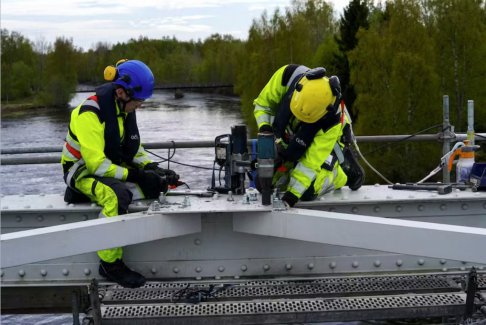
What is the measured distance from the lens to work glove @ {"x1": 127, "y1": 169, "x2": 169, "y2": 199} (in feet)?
16.5

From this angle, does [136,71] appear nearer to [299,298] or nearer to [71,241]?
[71,241]

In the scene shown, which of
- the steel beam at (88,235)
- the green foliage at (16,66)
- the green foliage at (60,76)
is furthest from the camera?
the green foliage at (16,66)

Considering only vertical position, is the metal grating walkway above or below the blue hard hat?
below

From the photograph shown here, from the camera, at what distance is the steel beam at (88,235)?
12.9ft

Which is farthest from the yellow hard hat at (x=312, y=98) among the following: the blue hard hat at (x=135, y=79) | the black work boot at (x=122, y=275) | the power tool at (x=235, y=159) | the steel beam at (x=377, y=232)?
the black work boot at (x=122, y=275)

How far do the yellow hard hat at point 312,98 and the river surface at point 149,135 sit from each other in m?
2.06

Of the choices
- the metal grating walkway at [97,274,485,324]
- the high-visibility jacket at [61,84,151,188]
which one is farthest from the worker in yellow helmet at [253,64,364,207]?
the high-visibility jacket at [61,84,151,188]

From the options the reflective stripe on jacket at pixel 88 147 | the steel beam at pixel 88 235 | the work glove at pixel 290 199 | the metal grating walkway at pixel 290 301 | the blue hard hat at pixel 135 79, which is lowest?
the metal grating walkway at pixel 290 301

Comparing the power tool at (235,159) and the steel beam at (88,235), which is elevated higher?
the power tool at (235,159)

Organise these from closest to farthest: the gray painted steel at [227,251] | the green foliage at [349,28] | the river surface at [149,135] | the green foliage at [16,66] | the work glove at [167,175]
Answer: the gray painted steel at [227,251]
the work glove at [167,175]
the river surface at [149,135]
the green foliage at [349,28]
the green foliage at [16,66]

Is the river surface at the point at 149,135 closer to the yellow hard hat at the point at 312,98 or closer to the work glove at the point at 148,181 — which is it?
the work glove at the point at 148,181

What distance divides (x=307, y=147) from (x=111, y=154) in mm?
1574

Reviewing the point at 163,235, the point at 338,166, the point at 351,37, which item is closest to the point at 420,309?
the point at 338,166

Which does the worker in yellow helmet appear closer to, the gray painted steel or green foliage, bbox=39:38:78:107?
the gray painted steel
